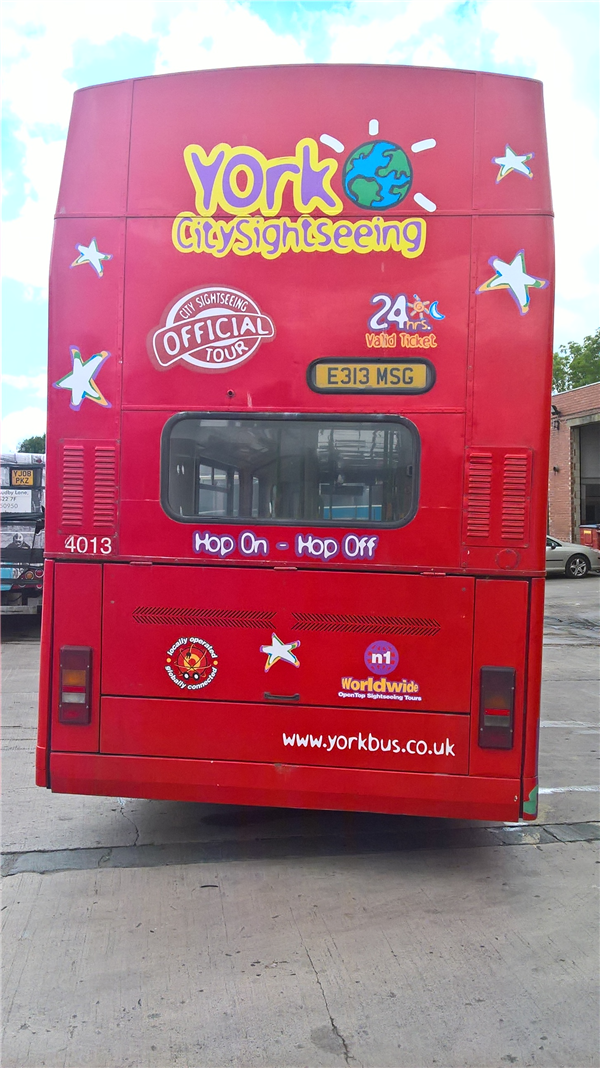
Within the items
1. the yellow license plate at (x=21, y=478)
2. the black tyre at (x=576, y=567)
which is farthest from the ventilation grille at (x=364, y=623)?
the black tyre at (x=576, y=567)

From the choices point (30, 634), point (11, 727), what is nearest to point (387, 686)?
point (11, 727)

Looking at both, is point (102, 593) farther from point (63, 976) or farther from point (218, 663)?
point (63, 976)

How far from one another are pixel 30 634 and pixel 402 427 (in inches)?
417

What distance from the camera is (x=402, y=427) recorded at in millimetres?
4145

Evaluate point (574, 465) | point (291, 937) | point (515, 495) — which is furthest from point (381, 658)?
point (574, 465)

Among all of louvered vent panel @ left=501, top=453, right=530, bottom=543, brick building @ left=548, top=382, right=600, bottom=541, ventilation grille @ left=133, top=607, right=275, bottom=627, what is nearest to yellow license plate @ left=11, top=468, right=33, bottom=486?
ventilation grille @ left=133, top=607, right=275, bottom=627

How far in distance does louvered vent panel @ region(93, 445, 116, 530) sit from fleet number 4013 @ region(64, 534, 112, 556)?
8 cm

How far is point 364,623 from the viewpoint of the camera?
4211mm

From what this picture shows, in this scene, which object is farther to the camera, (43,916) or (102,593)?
(102,593)

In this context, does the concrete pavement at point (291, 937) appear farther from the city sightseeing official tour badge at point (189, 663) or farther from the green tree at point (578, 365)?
the green tree at point (578, 365)

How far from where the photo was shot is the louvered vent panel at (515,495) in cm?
408

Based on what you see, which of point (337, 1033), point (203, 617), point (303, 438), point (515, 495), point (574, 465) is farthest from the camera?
point (574, 465)

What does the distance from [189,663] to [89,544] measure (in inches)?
32.8

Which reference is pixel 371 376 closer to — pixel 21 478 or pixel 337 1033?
pixel 337 1033
